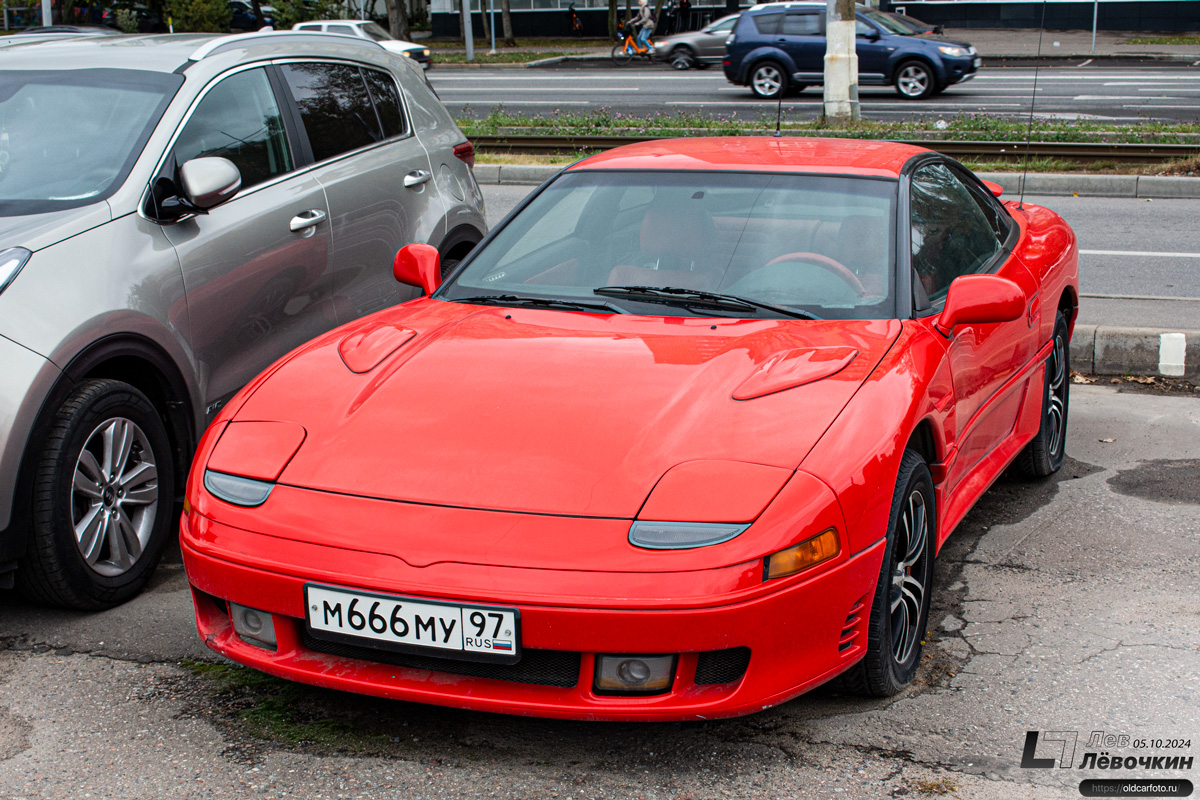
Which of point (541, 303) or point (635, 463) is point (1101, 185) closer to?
point (541, 303)

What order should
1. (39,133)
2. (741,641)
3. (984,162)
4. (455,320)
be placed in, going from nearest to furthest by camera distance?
(741,641) → (455,320) → (39,133) → (984,162)

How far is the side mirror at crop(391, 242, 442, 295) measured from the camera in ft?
13.4

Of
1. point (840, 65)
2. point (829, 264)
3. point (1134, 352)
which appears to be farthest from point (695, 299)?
point (840, 65)

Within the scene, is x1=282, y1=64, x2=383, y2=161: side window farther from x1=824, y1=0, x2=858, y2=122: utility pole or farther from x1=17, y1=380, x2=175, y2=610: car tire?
x1=824, y1=0, x2=858, y2=122: utility pole

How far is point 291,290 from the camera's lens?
4586mm

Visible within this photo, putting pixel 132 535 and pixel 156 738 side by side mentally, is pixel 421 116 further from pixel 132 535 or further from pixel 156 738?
pixel 156 738

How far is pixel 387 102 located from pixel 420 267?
5.94 feet

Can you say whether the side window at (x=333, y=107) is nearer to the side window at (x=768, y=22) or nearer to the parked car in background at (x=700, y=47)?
the side window at (x=768, y=22)

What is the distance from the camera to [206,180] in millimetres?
4000

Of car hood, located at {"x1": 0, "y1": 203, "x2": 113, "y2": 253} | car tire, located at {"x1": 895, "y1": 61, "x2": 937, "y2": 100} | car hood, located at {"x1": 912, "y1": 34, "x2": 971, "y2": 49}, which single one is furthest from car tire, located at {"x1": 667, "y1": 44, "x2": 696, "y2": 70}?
car hood, located at {"x1": 0, "y1": 203, "x2": 113, "y2": 253}

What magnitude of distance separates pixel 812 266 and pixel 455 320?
1.12 meters

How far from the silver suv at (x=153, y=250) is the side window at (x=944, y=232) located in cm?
229

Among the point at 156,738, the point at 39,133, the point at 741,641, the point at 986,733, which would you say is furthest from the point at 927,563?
the point at 39,133

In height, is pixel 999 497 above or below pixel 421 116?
below
